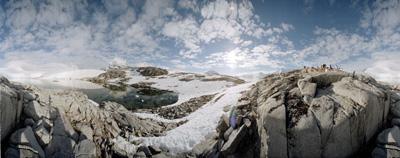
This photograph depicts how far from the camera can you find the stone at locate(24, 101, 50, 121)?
1748cm

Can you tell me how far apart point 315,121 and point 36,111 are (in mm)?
17983

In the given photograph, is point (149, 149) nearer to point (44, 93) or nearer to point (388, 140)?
point (44, 93)

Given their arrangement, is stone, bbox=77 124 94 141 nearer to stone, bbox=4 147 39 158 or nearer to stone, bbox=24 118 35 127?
stone, bbox=24 118 35 127

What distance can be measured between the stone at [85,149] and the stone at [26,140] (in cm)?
209

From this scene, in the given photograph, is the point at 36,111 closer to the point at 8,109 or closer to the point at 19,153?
the point at 8,109

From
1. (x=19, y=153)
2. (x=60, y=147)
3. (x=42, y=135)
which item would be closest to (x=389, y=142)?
(x=60, y=147)

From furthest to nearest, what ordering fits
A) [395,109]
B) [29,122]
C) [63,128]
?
[395,109] → [63,128] → [29,122]

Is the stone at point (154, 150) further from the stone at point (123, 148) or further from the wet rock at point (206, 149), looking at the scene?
the wet rock at point (206, 149)

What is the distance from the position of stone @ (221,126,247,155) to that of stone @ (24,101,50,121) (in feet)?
40.0

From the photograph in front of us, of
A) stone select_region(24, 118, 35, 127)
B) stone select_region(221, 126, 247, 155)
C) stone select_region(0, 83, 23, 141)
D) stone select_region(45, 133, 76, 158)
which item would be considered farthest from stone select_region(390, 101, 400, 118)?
stone select_region(0, 83, 23, 141)

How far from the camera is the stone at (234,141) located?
1842 centimetres

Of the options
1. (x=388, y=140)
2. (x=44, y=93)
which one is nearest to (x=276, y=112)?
(x=388, y=140)

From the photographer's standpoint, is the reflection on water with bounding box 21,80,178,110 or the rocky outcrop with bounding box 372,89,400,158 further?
the reflection on water with bounding box 21,80,178,110

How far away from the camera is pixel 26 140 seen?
613 inches
